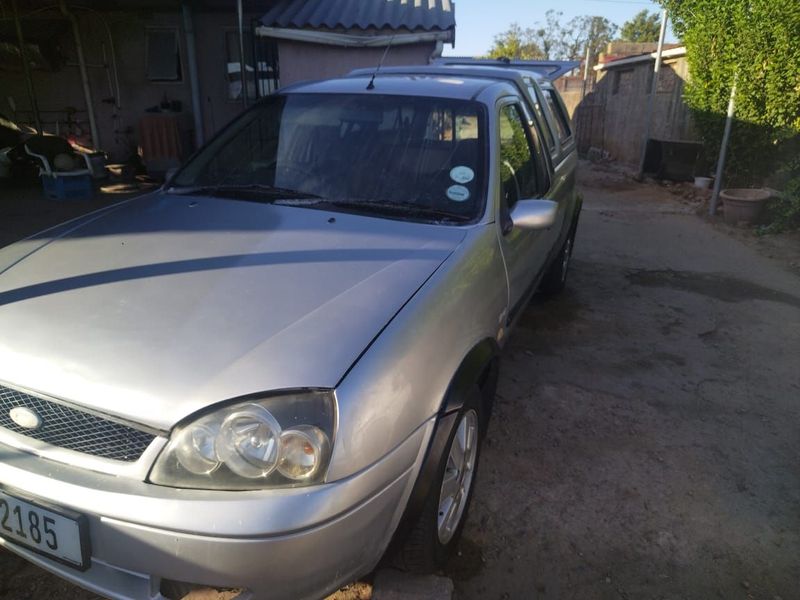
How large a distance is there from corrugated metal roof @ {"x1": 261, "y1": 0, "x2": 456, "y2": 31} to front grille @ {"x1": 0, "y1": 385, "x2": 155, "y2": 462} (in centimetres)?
762

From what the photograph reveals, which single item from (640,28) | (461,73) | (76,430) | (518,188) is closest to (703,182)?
(461,73)

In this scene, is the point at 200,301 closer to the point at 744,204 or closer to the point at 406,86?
the point at 406,86

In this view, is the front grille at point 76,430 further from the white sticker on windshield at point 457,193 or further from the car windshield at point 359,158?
the white sticker on windshield at point 457,193

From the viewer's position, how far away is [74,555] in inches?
57.1

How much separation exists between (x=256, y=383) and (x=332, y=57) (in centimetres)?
764

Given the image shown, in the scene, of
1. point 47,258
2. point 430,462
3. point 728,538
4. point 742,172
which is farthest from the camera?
point 742,172

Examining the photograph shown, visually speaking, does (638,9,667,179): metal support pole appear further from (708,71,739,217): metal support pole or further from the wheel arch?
the wheel arch

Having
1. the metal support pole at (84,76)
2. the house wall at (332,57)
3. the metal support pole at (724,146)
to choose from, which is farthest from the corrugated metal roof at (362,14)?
the metal support pole at (724,146)

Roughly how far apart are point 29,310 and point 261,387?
2.85ft

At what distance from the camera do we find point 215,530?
1340 millimetres

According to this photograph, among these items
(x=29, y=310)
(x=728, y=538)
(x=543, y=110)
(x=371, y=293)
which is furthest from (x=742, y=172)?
(x=29, y=310)

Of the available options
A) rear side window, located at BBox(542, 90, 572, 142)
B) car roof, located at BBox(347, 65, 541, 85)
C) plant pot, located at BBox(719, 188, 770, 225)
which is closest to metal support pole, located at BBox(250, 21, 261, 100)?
rear side window, located at BBox(542, 90, 572, 142)

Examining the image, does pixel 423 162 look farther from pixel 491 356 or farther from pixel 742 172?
pixel 742 172

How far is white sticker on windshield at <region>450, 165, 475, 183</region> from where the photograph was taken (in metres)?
2.47
